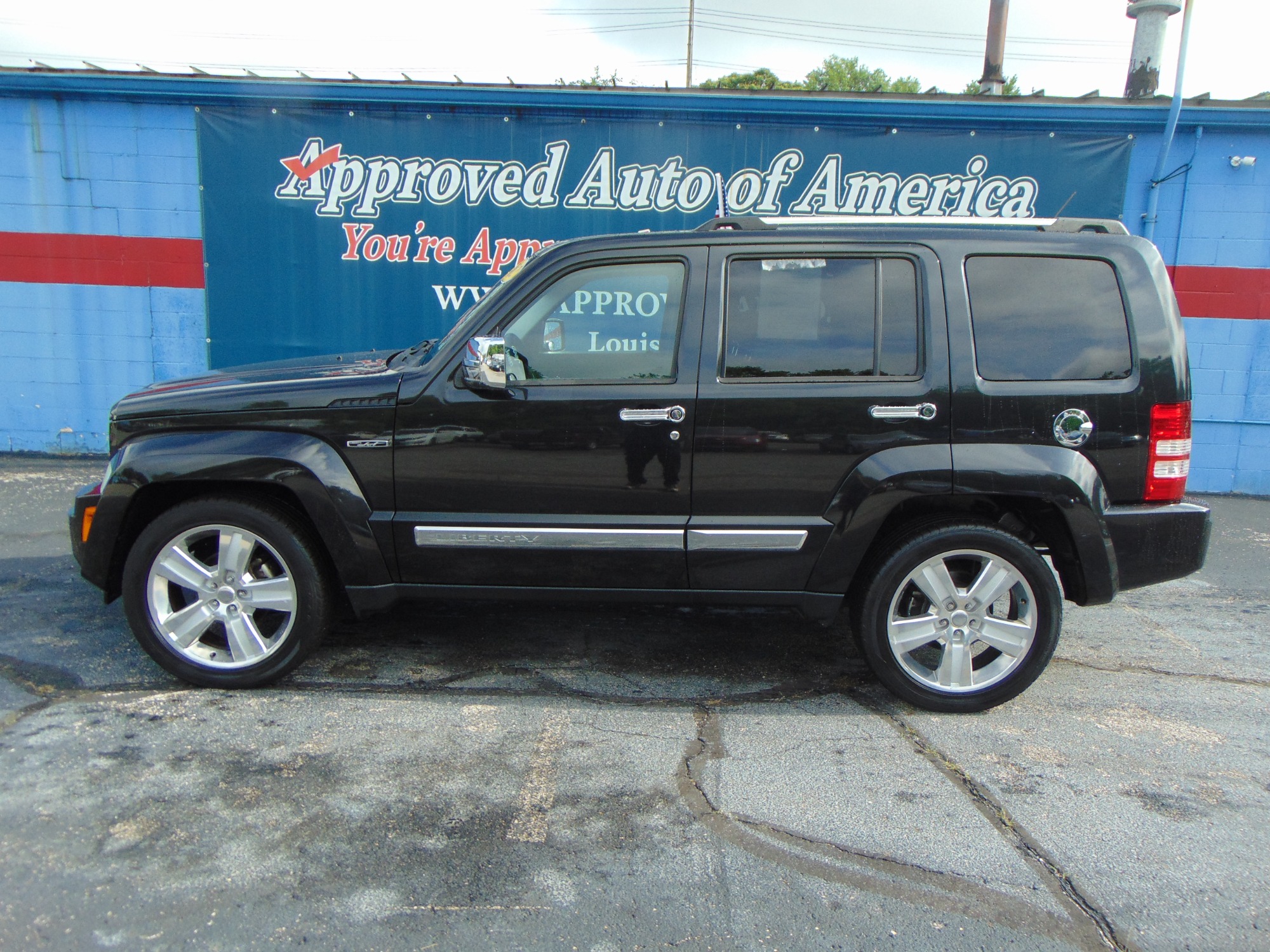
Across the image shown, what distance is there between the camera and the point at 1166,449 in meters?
3.36

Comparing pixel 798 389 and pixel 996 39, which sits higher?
pixel 996 39

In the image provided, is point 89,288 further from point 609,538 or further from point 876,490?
point 876,490

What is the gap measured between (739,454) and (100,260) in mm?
7801

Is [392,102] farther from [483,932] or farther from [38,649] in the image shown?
[483,932]

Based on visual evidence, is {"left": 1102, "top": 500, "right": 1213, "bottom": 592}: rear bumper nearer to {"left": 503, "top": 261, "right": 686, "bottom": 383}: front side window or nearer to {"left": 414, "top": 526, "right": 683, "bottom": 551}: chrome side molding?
{"left": 414, "top": 526, "right": 683, "bottom": 551}: chrome side molding

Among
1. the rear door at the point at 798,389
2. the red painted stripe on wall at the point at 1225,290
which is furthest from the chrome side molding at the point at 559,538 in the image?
the red painted stripe on wall at the point at 1225,290

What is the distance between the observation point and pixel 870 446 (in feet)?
11.1

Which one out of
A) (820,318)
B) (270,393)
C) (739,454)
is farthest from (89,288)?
(820,318)

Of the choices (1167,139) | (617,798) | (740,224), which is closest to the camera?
(617,798)

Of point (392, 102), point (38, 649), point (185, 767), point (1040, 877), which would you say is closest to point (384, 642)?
point (185, 767)

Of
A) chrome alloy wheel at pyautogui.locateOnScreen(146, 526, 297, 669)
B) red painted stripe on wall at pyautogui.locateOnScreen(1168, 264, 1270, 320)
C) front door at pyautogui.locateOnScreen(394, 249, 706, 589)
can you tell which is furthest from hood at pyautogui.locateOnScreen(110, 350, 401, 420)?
red painted stripe on wall at pyautogui.locateOnScreen(1168, 264, 1270, 320)

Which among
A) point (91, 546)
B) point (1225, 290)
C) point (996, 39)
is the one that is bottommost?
point (91, 546)

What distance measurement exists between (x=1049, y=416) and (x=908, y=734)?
53.4 inches

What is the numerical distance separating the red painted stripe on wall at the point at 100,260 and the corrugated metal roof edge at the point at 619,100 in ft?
4.34
